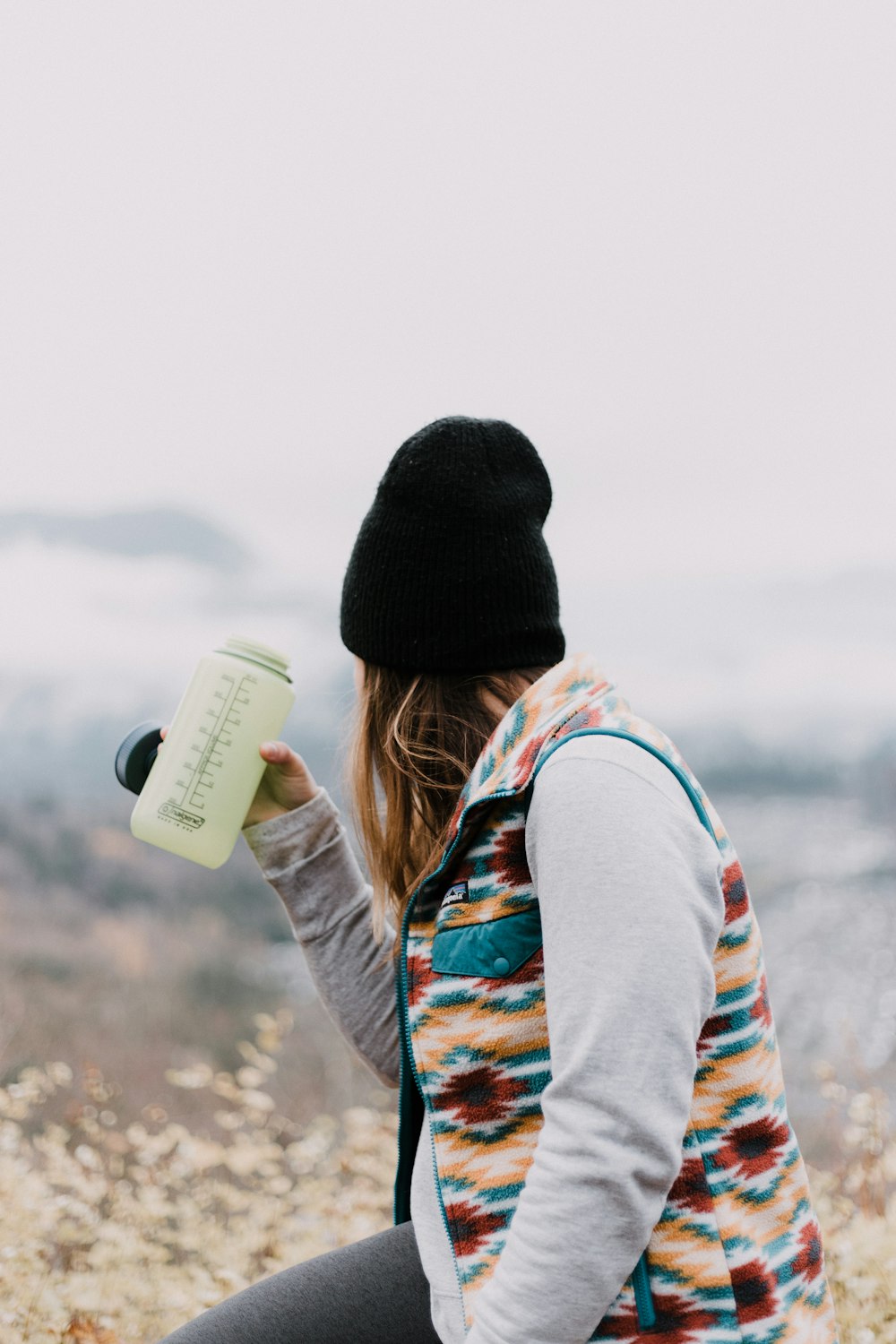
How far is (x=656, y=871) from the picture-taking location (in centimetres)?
76

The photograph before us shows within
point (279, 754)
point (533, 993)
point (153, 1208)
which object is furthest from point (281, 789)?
point (153, 1208)

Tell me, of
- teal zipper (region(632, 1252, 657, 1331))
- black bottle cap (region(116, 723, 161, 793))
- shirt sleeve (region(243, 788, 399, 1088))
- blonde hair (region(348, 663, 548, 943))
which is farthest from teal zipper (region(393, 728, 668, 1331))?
black bottle cap (region(116, 723, 161, 793))

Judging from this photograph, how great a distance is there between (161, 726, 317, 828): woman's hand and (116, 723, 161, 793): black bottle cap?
20 mm

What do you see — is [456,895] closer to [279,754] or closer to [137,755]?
[279,754]

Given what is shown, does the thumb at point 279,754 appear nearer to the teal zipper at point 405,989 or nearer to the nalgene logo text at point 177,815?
the nalgene logo text at point 177,815

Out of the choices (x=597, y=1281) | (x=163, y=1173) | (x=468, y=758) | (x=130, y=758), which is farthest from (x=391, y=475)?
(x=163, y=1173)

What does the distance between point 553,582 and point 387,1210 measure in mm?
1853

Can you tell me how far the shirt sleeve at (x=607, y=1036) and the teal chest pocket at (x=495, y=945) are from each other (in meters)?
0.06

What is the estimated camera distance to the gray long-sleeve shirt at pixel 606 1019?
75 centimetres

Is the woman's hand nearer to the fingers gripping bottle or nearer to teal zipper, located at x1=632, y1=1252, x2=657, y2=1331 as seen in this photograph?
the fingers gripping bottle

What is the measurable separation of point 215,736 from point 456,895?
1.30 ft

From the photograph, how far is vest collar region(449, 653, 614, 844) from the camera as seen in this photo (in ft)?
2.82

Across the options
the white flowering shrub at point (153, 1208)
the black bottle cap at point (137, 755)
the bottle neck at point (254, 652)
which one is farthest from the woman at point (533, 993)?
the white flowering shrub at point (153, 1208)

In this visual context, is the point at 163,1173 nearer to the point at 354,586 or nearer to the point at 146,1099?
the point at 146,1099
